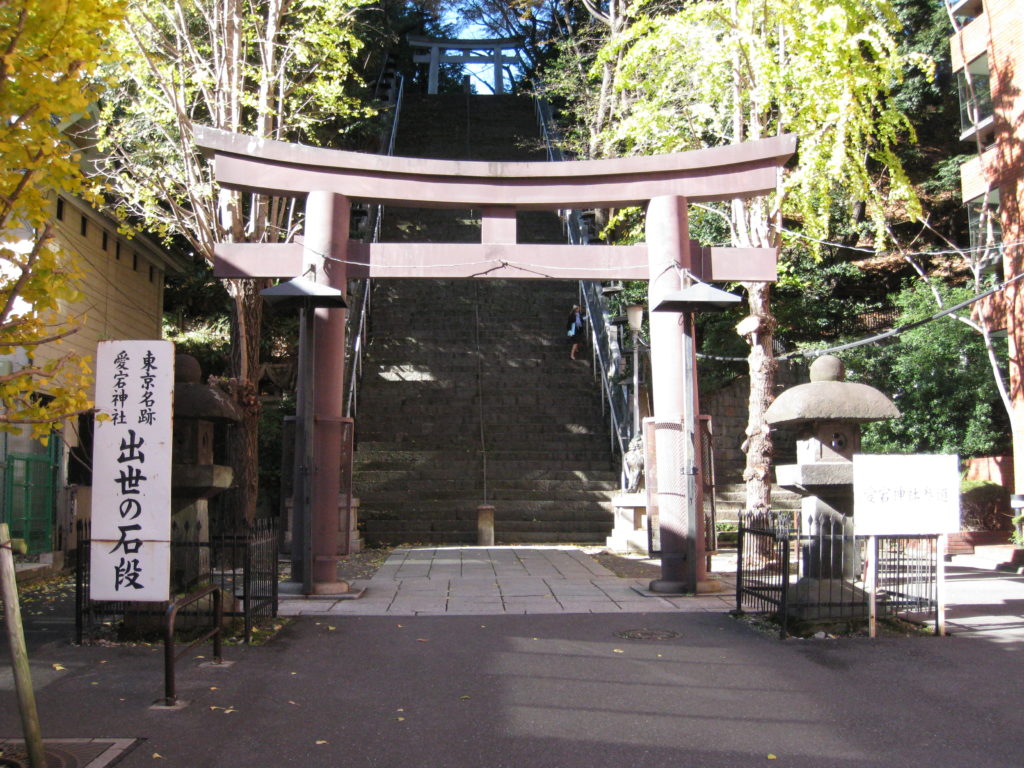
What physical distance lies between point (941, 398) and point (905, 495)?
1132 centimetres

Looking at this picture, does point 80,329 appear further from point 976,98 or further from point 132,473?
point 976,98

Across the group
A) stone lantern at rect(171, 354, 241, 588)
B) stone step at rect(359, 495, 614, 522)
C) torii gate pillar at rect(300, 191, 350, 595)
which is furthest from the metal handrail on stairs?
stone lantern at rect(171, 354, 241, 588)

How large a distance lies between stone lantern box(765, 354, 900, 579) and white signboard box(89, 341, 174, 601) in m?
5.66

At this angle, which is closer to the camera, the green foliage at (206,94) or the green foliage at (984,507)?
the green foliage at (206,94)

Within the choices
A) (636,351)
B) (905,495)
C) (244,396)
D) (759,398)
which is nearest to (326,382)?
(244,396)

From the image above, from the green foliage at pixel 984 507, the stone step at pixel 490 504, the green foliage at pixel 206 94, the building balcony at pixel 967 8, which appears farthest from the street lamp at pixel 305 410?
the building balcony at pixel 967 8

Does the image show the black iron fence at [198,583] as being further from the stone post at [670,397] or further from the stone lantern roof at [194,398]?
the stone post at [670,397]

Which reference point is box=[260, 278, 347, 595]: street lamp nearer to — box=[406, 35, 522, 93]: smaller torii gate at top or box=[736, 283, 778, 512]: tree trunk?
box=[736, 283, 778, 512]: tree trunk

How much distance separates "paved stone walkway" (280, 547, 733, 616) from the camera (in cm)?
941

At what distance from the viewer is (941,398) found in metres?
18.2

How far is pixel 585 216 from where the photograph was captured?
1033 inches

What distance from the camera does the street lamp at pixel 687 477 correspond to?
32.8 feet

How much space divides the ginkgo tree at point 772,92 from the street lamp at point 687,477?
3.03 m

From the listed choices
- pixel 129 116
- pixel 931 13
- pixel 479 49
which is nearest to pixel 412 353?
pixel 129 116
